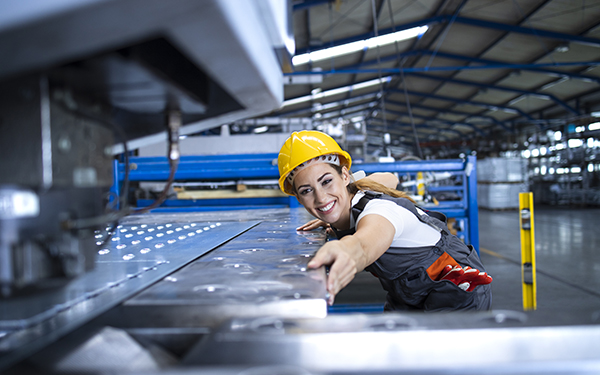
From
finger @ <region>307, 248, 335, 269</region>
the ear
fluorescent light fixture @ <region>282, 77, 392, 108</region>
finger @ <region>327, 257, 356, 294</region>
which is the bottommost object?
finger @ <region>327, 257, 356, 294</region>

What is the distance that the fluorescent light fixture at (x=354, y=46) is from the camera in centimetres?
890

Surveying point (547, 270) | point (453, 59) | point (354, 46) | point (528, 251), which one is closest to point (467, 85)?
point (453, 59)

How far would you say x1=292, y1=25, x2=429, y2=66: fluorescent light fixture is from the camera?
890 cm

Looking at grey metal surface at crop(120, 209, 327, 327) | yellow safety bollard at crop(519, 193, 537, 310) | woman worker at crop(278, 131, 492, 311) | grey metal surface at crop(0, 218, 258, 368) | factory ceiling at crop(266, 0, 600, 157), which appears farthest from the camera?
factory ceiling at crop(266, 0, 600, 157)

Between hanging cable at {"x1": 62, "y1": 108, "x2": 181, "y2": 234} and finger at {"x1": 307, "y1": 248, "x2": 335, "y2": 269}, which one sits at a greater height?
hanging cable at {"x1": 62, "y1": 108, "x2": 181, "y2": 234}

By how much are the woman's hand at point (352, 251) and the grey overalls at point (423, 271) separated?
0.89 feet

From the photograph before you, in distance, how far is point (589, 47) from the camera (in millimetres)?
9445

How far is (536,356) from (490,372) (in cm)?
9

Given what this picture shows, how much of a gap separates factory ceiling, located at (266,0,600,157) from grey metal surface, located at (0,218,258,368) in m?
3.31

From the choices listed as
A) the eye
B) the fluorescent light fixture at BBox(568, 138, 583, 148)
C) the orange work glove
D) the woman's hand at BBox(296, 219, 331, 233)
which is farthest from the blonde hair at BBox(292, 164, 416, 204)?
the fluorescent light fixture at BBox(568, 138, 583, 148)

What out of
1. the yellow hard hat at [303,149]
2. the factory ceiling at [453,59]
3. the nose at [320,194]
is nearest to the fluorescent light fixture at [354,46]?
the factory ceiling at [453,59]

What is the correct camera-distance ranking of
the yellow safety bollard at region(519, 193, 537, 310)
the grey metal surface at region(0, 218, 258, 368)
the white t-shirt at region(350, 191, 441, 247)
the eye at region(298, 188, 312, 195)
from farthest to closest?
the yellow safety bollard at region(519, 193, 537, 310) → the eye at region(298, 188, 312, 195) → the white t-shirt at region(350, 191, 441, 247) → the grey metal surface at region(0, 218, 258, 368)

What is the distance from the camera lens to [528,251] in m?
3.18

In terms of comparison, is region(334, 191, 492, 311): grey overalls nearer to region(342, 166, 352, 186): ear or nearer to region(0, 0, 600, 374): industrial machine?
region(342, 166, 352, 186): ear
